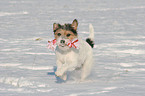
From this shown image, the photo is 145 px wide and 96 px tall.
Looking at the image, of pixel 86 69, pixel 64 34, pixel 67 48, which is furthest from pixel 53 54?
pixel 64 34

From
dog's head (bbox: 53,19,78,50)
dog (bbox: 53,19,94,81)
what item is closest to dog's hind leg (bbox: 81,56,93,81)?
dog (bbox: 53,19,94,81)

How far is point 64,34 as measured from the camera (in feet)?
17.5

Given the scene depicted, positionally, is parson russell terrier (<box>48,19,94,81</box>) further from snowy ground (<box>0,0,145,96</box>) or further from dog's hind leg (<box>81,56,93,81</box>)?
snowy ground (<box>0,0,145,96</box>)

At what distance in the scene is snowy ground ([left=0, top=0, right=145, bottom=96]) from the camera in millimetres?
4691

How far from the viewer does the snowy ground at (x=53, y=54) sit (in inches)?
185

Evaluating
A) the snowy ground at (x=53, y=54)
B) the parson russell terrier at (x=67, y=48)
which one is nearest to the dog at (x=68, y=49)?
the parson russell terrier at (x=67, y=48)

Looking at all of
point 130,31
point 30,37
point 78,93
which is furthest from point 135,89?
point 130,31

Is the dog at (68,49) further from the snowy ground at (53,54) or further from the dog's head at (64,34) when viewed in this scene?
the snowy ground at (53,54)

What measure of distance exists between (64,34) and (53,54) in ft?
11.2

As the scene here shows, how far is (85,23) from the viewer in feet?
49.7

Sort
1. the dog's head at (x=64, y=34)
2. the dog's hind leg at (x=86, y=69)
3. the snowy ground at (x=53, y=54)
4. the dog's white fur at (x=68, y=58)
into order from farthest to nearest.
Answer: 1. the dog's hind leg at (x=86, y=69)
2. the dog's white fur at (x=68, y=58)
3. the dog's head at (x=64, y=34)
4. the snowy ground at (x=53, y=54)

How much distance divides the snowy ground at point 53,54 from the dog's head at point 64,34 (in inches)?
26.8

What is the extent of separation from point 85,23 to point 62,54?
9726 millimetres

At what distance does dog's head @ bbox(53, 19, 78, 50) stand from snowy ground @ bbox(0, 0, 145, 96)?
2.23 ft
